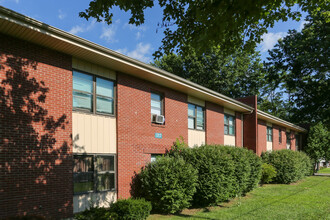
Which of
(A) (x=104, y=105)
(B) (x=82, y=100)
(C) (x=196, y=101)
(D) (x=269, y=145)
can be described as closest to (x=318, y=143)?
(D) (x=269, y=145)

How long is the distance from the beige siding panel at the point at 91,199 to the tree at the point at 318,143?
87.1 ft

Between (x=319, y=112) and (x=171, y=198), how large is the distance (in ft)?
78.0

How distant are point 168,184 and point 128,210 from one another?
2.12 metres

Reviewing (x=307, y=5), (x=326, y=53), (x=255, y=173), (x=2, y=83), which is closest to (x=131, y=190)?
A: (x=2, y=83)

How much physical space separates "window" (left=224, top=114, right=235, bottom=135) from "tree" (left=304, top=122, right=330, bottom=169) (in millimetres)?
15266

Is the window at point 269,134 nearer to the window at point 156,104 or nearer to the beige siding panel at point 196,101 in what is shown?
the beige siding panel at point 196,101

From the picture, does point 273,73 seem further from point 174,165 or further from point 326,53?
point 174,165

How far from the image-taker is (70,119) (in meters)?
9.39

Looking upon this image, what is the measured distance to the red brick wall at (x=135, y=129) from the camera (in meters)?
11.2

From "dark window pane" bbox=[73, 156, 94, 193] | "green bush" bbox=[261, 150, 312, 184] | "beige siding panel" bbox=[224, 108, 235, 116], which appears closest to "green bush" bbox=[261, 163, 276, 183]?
"green bush" bbox=[261, 150, 312, 184]

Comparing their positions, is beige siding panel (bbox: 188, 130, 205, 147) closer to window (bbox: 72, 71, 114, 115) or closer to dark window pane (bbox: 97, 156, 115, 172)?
dark window pane (bbox: 97, 156, 115, 172)

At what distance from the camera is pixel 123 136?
11.3 meters

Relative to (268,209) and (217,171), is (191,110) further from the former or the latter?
(268,209)

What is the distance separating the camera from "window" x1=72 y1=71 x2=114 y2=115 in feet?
32.4
